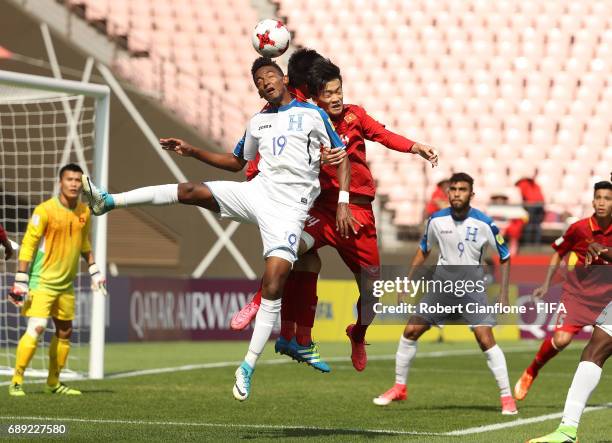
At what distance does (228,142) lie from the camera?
77.8ft

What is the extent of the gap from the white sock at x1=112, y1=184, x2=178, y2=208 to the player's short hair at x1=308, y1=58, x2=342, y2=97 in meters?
1.31

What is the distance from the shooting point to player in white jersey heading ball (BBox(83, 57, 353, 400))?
27.3 feet

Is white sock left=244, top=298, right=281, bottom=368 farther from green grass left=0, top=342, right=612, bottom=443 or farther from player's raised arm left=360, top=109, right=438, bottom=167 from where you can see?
player's raised arm left=360, top=109, right=438, bottom=167

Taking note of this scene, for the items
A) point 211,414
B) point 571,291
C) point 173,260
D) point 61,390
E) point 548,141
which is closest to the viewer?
point 211,414

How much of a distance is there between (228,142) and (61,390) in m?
12.2

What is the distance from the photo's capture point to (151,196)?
27.0ft

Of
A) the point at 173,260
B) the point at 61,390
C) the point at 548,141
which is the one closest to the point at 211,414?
the point at 61,390

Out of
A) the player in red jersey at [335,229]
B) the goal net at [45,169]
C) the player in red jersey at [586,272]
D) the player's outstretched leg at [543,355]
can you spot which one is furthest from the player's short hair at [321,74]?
the goal net at [45,169]

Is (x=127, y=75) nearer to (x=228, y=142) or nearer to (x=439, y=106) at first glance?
(x=228, y=142)

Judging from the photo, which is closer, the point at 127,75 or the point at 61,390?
the point at 61,390

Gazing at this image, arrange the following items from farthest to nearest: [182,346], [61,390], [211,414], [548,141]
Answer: [548,141]
[182,346]
[61,390]
[211,414]

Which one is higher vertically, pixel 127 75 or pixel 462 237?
pixel 127 75

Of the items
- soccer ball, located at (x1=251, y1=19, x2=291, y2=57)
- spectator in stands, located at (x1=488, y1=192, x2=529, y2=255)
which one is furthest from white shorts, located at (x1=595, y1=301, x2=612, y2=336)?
spectator in stands, located at (x1=488, y1=192, x2=529, y2=255)

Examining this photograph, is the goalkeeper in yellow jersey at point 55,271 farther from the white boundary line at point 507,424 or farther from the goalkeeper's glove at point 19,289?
the white boundary line at point 507,424
